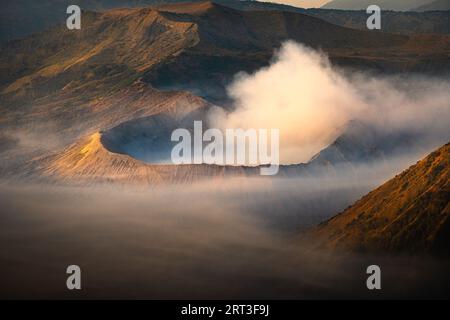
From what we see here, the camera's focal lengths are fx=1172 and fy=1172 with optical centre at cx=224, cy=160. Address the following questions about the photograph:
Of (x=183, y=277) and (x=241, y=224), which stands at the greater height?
(x=241, y=224)

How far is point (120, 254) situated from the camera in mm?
171625

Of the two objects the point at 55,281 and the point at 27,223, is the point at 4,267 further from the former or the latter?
the point at 27,223

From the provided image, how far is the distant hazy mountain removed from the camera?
475 ft

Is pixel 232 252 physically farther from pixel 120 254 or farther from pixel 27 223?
pixel 27 223

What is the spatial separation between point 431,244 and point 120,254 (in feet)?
162

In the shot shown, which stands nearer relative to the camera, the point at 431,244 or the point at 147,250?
the point at 431,244

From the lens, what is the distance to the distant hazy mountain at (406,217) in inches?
5699

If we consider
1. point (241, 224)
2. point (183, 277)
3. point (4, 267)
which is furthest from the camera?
point (241, 224)

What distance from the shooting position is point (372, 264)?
478ft

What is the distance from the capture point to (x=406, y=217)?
14825 cm
